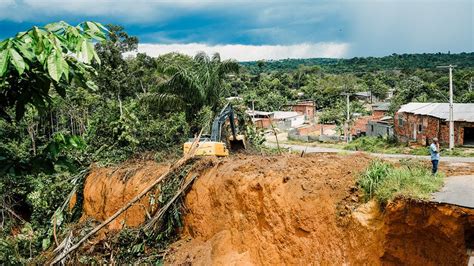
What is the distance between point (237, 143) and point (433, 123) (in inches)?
682

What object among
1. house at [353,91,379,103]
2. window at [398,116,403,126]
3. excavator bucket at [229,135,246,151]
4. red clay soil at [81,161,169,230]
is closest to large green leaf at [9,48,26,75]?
red clay soil at [81,161,169,230]

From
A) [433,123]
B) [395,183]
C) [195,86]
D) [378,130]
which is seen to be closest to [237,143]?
[195,86]

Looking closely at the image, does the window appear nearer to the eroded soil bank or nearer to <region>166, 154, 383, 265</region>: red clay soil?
the eroded soil bank

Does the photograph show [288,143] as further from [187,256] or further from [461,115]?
[187,256]

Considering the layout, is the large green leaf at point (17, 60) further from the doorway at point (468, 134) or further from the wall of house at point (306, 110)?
the wall of house at point (306, 110)

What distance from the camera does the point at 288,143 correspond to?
125 ft

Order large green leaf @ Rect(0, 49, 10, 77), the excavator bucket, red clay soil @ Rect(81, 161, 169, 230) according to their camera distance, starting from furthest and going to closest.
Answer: the excavator bucket → red clay soil @ Rect(81, 161, 169, 230) → large green leaf @ Rect(0, 49, 10, 77)

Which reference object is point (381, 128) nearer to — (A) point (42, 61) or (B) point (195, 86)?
(B) point (195, 86)

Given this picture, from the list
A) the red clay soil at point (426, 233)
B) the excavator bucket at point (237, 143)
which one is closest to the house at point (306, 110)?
the excavator bucket at point (237, 143)

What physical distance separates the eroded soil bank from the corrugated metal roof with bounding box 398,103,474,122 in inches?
751

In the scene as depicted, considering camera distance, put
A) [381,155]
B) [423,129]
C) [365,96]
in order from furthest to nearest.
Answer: [365,96]
[423,129]
[381,155]

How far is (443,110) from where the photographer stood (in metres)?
27.6

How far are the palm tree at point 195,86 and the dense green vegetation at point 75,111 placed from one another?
0.04 m

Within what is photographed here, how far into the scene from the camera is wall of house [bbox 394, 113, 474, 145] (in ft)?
85.4
